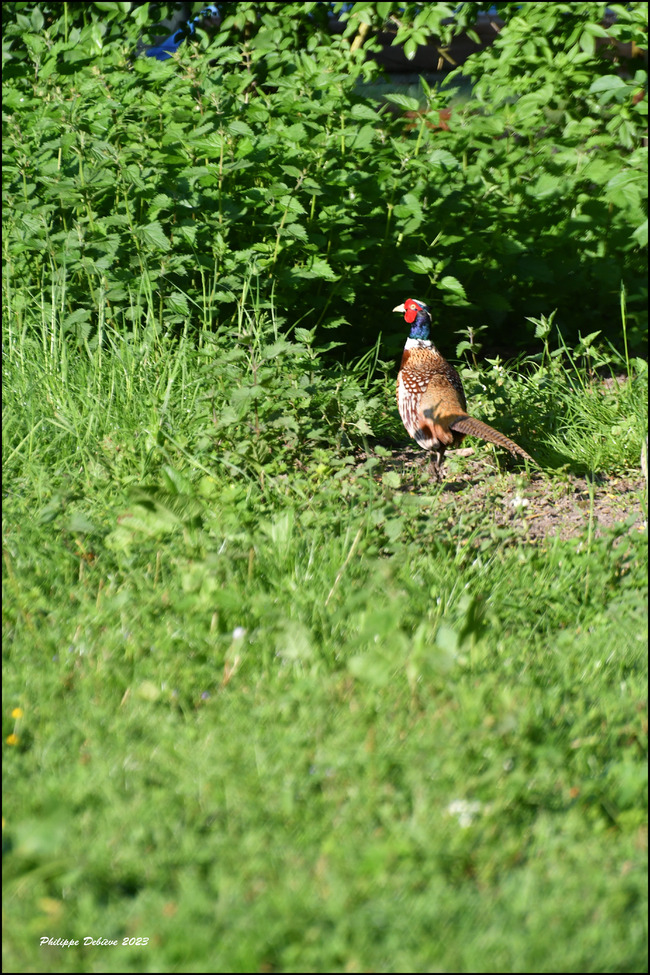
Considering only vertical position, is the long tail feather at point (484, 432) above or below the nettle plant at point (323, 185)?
below

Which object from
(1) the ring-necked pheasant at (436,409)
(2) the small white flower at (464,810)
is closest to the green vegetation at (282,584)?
(2) the small white flower at (464,810)

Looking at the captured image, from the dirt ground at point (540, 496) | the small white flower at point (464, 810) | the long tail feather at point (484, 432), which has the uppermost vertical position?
the small white flower at point (464, 810)

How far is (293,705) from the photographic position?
7.54 feet

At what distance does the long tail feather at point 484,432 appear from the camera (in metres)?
3.94

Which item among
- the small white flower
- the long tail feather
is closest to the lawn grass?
the small white flower

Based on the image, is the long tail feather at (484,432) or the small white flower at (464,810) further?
the long tail feather at (484,432)

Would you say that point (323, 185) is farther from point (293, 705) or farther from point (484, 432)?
point (293, 705)

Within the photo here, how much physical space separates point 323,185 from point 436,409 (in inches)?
58.7

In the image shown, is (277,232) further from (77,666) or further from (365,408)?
(77,666)

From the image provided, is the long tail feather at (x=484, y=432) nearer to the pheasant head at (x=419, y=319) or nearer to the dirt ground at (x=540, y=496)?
the dirt ground at (x=540, y=496)

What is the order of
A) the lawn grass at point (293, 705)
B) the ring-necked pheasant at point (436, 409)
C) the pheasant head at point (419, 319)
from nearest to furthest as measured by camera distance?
1. the lawn grass at point (293, 705)
2. the ring-necked pheasant at point (436, 409)
3. the pheasant head at point (419, 319)

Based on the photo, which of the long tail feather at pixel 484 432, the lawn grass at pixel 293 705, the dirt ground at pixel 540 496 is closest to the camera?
the lawn grass at pixel 293 705

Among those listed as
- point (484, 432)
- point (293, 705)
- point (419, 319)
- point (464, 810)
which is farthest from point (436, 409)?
point (464, 810)

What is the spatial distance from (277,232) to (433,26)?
2.67 meters
